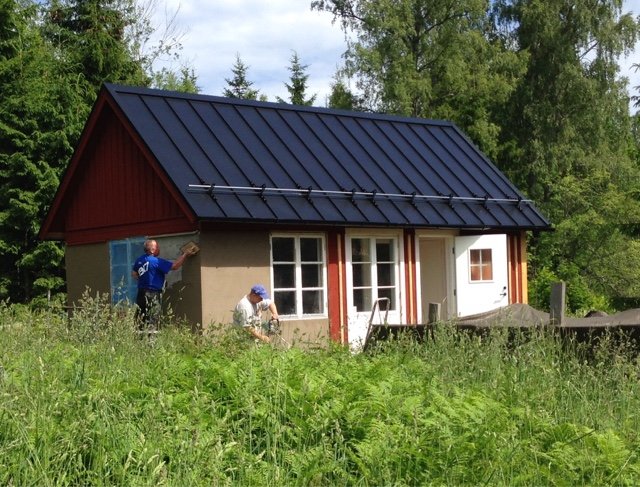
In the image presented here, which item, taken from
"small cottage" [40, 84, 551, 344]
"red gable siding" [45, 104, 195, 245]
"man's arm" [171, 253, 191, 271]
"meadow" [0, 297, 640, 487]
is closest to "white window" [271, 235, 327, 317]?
"small cottage" [40, 84, 551, 344]

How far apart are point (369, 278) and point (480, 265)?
306 centimetres

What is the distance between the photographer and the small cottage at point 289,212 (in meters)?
15.8

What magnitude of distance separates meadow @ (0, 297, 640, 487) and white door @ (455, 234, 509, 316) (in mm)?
11628

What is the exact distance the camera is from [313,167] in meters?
17.8

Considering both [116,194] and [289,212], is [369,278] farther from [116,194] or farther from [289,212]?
[116,194]

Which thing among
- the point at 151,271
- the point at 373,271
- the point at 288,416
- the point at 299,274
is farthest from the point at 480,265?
the point at 288,416

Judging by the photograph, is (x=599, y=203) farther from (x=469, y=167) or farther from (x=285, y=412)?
(x=285, y=412)

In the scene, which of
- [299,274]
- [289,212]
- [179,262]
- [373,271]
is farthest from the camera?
[373,271]

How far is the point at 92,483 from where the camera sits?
15.3 ft

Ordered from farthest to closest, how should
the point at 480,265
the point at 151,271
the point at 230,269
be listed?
the point at 480,265
the point at 230,269
the point at 151,271

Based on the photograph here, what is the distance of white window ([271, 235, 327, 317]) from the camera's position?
16594 mm

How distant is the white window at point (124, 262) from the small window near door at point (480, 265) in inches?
261

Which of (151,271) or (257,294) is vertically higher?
(151,271)

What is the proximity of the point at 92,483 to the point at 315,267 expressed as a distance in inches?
495
